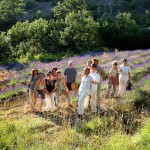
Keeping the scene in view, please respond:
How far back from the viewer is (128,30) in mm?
39781

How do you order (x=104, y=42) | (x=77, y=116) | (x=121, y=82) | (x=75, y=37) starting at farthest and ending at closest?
(x=104, y=42), (x=75, y=37), (x=121, y=82), (x=77, y=116)

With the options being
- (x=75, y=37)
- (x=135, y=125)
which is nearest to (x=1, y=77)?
(x=135, y=125)

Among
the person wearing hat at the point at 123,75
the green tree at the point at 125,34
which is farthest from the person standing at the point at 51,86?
the green tree at the point at 125,34

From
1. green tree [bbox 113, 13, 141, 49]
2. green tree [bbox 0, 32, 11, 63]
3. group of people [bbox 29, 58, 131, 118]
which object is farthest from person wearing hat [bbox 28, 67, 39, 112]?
green tree [bbox 113, 13, 141, 49]

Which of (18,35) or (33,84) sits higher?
(18,35)

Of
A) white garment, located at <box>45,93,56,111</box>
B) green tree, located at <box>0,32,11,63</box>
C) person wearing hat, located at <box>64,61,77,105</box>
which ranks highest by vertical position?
green tree, located at <box>0,32,11,63</box>

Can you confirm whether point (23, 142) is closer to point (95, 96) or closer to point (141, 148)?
point (141, 148)

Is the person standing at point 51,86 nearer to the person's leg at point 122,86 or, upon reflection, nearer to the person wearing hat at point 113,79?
the person wearing hat at point 113,79

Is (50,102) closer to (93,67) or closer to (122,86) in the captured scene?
(93,67)

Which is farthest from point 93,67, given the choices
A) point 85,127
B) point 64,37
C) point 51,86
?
point 64,37

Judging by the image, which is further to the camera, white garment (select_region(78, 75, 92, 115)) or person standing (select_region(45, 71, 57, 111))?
person standing (select_region(45, 71, 57, 111))

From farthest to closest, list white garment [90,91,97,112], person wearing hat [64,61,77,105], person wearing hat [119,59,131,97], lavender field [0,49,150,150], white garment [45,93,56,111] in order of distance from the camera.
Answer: person wearing hat [119,59,131,97], person wearing hat [64,61,77,105], white garment [45,93,56,111], white garment [90,91,97,112], lavender field [0,49,150,150]

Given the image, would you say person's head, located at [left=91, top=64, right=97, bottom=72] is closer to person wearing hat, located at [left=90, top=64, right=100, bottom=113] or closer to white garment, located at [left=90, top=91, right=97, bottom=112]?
person wearing hat, located at [left=90, top=64, right=100, bottom=113]

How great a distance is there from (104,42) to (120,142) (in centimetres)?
3180
